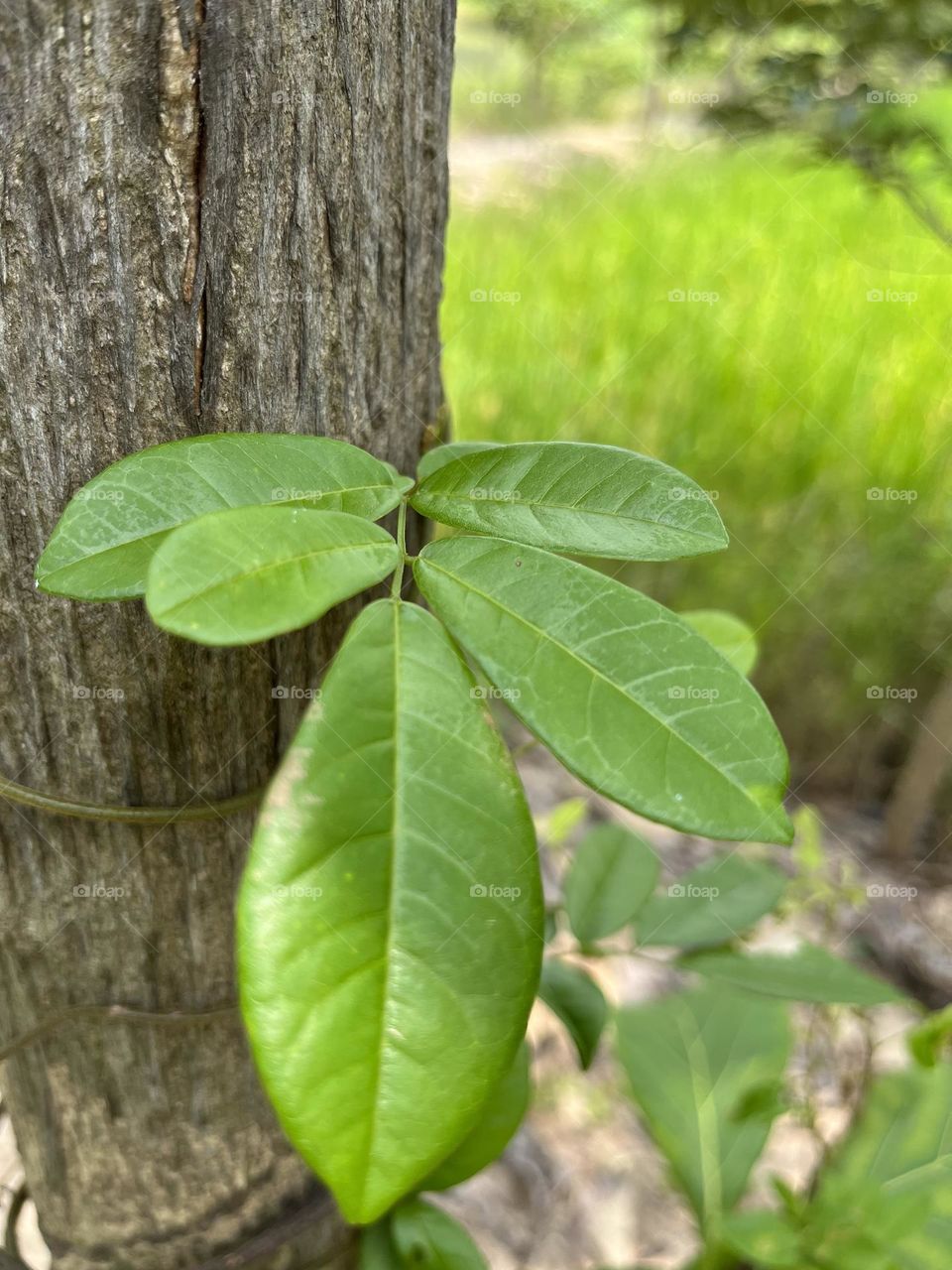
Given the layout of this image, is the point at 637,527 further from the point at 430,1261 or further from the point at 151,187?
the point at 430,1261


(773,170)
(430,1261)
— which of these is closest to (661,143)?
(773,170)

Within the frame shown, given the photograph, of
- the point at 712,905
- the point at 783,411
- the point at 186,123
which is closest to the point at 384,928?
the point at 186,123

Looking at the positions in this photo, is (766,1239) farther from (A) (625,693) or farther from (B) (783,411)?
(B) (783,411)

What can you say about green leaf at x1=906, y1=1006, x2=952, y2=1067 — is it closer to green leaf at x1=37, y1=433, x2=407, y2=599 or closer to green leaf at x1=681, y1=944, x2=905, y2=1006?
green leaf at x1=681, y1=944, x2=905, y2=1006

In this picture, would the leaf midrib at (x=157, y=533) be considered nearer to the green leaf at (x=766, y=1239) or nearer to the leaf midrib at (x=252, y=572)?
the leaf midrib at (x=252, y=572)

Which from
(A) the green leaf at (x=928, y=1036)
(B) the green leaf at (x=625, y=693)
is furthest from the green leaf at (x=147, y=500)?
(A) the green leaf at (x=928, y=1036)

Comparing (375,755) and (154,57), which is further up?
(154,57)
